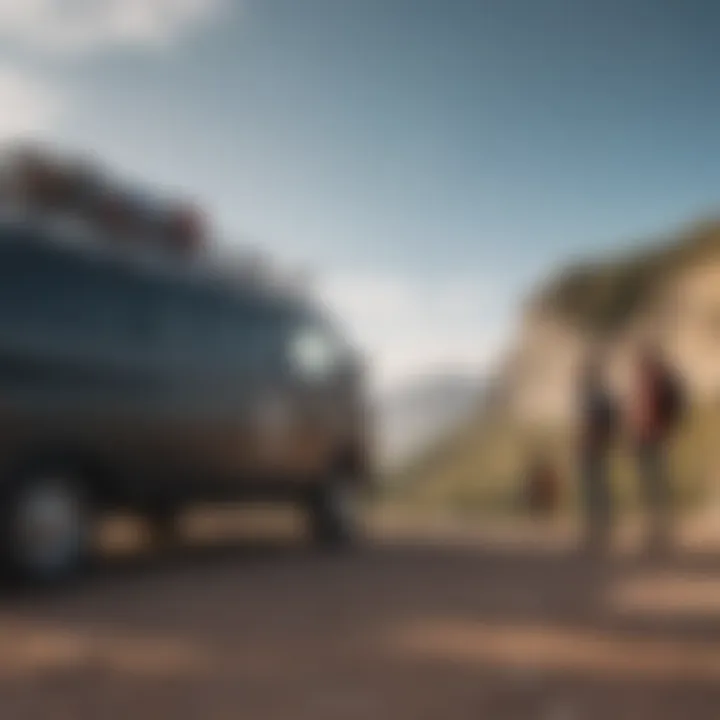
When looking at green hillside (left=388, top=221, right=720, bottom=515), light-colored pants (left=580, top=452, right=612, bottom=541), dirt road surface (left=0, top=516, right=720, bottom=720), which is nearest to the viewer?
dirt road surface (left=0, top=516, right=720, bottom=720)

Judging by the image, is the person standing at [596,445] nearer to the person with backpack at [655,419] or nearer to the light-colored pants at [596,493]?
the light-colored pants at [596,493]

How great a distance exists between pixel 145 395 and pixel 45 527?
50.8 inches

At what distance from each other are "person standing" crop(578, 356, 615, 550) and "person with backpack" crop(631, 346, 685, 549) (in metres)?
0.31

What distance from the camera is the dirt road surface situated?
4391 mm

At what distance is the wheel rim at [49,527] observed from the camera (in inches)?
276

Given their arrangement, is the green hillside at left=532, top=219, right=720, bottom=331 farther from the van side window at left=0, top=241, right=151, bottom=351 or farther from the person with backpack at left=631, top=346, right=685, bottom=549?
the van side window at left=0, top=241, right=151, bottom=351

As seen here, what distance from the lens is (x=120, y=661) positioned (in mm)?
5156

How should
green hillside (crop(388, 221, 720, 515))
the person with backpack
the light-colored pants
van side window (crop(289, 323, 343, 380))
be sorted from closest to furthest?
van side window (crop(289, 323, 343, 380))
the person with backpack
the light-colored pants
green hillside (crop(388, 221, 720, 515))

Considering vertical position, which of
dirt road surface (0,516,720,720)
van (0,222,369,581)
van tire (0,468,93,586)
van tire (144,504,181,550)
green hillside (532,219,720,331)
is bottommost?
dirt road surface (0,516,720,720)

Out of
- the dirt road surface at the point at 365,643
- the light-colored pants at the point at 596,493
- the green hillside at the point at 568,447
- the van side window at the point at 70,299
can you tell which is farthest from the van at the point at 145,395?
the green hillside at the point at 568,447

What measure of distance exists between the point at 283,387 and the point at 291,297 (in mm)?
873

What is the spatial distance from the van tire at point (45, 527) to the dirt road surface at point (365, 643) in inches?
8.1

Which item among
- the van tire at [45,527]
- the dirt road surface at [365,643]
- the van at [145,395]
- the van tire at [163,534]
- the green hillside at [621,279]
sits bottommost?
the dirt road surface at [365,643]

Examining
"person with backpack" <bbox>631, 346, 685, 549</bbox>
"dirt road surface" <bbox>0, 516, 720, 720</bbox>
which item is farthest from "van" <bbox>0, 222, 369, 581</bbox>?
"person with backpack" <bbox>631, 346, 685, 549</bbox>
